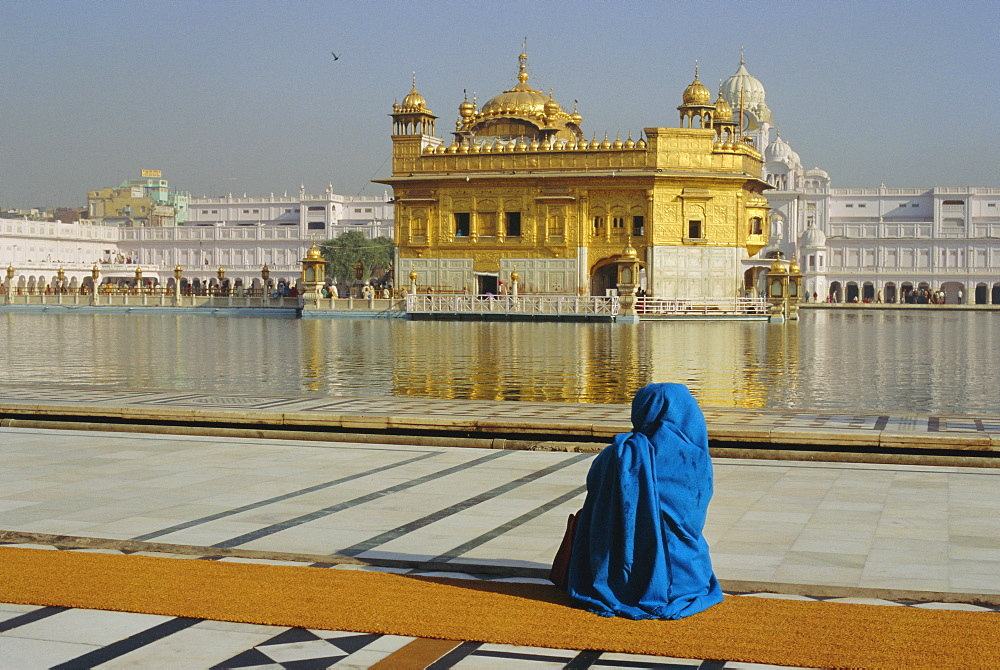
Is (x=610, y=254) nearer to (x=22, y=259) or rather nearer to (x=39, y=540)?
(x=39, y=540)

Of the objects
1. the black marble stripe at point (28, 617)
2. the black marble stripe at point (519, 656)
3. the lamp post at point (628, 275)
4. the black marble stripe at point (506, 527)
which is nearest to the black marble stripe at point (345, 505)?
the black marble stripe at point (506, 527)

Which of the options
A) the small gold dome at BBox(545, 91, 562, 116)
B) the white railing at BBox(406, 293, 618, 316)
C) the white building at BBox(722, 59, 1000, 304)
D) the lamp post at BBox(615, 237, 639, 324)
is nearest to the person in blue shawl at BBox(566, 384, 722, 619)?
the lamp post at BBox(615, 237, 639, 324)

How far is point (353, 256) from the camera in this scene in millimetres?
90750

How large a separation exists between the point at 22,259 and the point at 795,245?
61.2 m

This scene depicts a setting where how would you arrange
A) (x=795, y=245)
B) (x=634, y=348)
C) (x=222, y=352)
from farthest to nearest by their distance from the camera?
(x=795, y=245), (x=634, y=348), (x=222, y=352)

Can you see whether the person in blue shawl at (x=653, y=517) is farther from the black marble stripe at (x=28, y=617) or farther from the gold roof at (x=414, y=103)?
the gold roof at (x=414, y=103)

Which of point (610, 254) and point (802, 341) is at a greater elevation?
point (610, 254)

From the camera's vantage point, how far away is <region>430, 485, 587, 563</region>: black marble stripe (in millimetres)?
5523

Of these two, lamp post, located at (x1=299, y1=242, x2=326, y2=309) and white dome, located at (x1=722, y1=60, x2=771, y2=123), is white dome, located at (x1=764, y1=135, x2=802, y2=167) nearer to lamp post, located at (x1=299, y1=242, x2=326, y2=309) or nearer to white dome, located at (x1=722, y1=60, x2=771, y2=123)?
white dome, located at (x1=722, y1=60, x2=771, y2=123)

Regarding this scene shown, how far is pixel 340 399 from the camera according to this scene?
12234 millimetres

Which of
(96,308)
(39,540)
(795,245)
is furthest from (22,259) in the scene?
(39,540)

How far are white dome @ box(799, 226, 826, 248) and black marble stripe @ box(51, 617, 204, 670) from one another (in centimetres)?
9051

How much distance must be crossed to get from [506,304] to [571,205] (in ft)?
19.3

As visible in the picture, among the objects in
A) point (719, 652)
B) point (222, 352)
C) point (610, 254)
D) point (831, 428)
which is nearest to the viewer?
point (719, 652)
